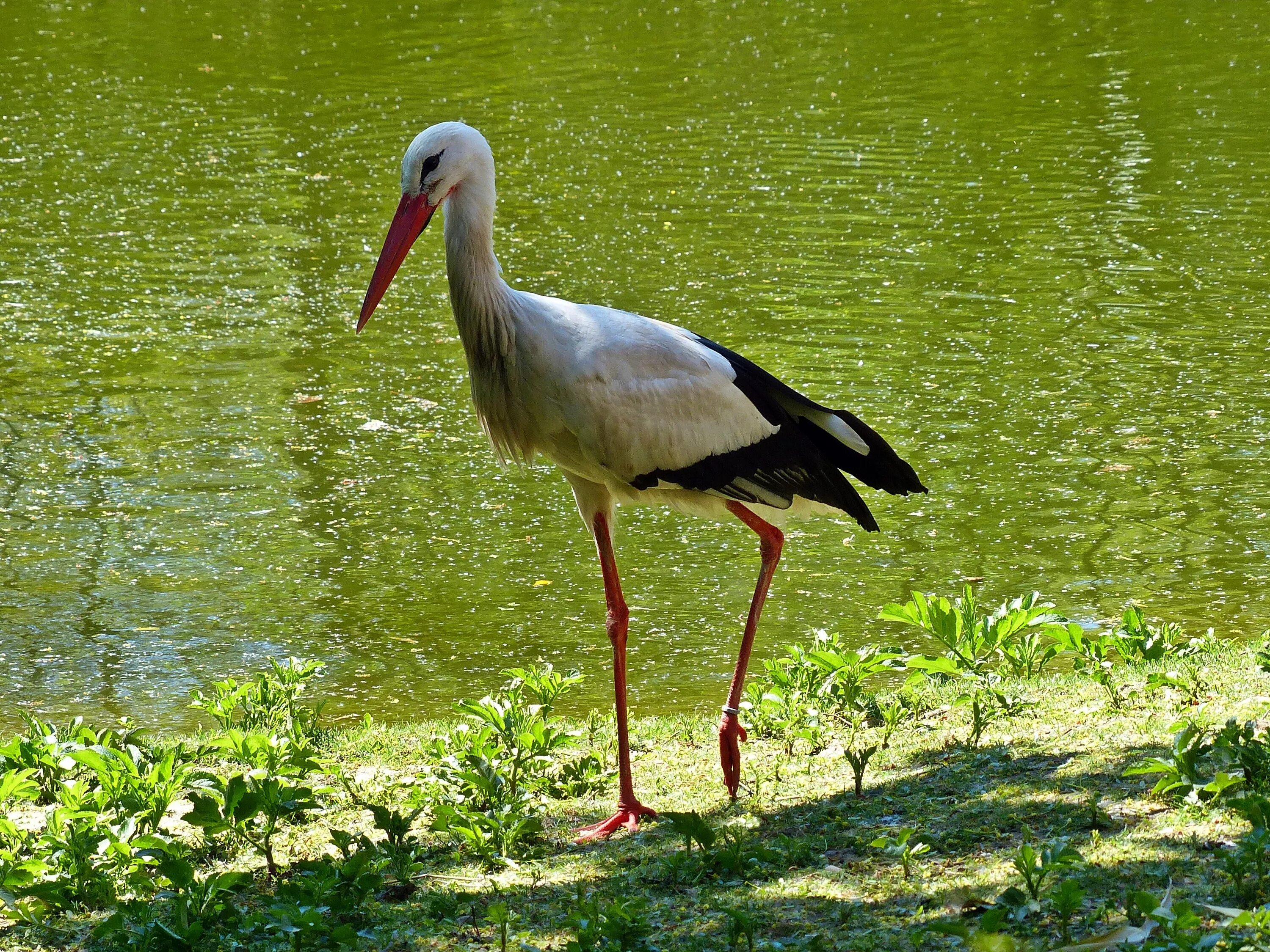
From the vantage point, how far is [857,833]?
3.72m

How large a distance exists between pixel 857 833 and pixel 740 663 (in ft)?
2.71

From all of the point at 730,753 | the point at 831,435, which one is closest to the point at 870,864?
the point at 730,753

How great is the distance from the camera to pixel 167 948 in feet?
10.5

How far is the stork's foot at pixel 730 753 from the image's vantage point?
4176 millimetres

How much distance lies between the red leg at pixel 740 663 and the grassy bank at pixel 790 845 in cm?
9

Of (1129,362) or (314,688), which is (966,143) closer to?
(1129,362)

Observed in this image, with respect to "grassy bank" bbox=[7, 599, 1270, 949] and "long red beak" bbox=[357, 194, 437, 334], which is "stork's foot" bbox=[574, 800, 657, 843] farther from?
"long red beak" bbox=[357, 194, 437, 334]

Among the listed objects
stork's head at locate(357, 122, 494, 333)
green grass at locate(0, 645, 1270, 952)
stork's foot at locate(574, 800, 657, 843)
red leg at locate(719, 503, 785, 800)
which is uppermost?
stork's head at locate(357, 122, 494, 333)

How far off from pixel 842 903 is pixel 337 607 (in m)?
3.36

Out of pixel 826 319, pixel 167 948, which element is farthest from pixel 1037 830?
pixel 826 319

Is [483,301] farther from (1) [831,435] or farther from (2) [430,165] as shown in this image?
(1) [831,435]

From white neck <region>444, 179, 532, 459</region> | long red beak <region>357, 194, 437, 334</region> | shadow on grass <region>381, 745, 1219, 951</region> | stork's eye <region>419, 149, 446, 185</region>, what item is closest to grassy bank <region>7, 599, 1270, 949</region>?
shadow on grass <region>381, 745, 1219, 951</region>

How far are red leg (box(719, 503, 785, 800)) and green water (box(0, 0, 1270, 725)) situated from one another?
0.90 m

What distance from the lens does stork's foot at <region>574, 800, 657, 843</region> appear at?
3975mm
